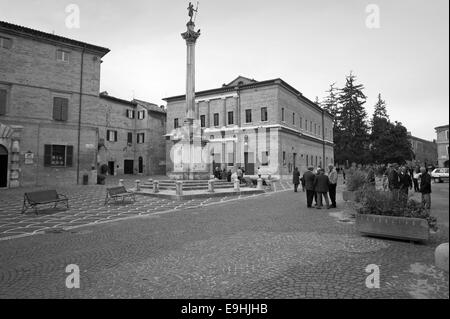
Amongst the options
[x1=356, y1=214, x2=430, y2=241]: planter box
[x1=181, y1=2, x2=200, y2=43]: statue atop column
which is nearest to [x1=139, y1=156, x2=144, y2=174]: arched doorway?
[x1=181, y1=2, x2=200, y2=43]: statue atop column

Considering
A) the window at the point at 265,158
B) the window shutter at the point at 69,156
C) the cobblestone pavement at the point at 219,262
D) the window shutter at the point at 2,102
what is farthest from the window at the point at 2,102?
the window at the point at 265,158

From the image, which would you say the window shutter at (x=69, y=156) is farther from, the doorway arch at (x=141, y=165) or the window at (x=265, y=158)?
the window at (x=265, y=158)

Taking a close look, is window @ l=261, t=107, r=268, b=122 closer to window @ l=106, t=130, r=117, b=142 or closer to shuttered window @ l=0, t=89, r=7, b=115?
window @ l=106, t=130, r=117, b=142

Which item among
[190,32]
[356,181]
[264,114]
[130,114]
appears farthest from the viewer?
[130,114]

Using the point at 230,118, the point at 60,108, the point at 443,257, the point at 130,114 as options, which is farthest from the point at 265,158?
the point at 443,257

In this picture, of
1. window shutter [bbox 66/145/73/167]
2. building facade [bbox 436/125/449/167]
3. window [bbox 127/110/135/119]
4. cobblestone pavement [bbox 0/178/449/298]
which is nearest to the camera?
cobblestone pavement [bbox 0/178/449/298]

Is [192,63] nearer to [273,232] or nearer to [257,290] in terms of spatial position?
[273,232]

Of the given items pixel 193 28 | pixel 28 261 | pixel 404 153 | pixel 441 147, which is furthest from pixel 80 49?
pixel 441 147

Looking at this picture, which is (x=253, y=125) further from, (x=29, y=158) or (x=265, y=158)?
(x=29, y=158)

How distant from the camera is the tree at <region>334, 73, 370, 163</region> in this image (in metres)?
54.7

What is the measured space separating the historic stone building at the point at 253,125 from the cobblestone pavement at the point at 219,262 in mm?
26612

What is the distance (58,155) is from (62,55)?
8198mm

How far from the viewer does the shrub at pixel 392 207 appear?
21.8ft

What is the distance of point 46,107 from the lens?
23.8 meters
